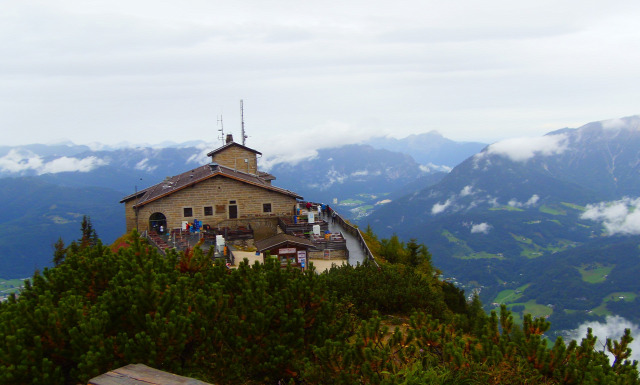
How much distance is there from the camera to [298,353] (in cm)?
849

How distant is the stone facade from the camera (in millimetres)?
34656

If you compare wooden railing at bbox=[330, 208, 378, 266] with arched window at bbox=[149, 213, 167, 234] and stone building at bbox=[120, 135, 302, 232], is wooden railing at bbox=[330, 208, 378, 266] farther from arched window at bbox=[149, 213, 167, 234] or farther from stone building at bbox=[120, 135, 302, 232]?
arched window at bbox=[149, 213, 167, 234]

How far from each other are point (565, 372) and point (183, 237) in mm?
27773

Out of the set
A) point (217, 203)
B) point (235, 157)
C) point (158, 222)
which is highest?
point (235, 157)

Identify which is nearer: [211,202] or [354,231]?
[354,231]

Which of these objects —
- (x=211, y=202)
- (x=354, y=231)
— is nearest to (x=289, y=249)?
(x=354, y=231)

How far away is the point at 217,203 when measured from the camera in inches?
1411

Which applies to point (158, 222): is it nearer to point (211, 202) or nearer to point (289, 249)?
point (211, 202)

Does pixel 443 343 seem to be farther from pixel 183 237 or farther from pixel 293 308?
pixel 183 237

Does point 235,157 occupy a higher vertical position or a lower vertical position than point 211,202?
higher

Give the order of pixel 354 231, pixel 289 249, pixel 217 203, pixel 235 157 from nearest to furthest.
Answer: pixel 289 249, pixel 354 231, pixel 217 203, pixel 235 157

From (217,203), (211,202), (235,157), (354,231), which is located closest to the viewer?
(354,231)

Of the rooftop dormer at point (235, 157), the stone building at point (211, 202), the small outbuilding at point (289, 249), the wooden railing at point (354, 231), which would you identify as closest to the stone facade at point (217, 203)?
the stone building at point (211, 202)

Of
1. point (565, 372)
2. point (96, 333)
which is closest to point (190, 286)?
point (96, 333)
